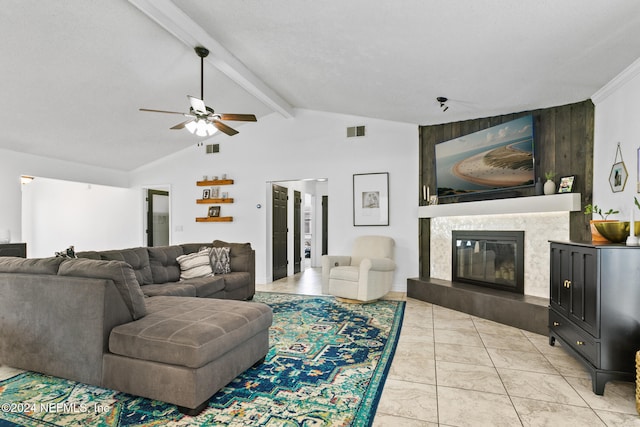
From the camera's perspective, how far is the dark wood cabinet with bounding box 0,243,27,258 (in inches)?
192

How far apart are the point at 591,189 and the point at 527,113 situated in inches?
45.9

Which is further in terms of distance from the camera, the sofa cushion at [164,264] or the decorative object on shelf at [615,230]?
the sofa cushion at [164,264]

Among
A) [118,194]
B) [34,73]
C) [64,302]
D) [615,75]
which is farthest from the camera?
[118,194]

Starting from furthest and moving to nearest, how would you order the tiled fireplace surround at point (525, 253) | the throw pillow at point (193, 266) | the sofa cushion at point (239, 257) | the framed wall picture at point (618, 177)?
the sofa cushion at point (239, 257)
the throw pillow at point (193, 266)
the tiled fireplace surround at point (525, 253)
the framed wall picture at point (618, 177)

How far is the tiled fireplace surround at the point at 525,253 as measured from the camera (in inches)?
136

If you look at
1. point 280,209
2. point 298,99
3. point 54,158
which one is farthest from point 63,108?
point 280,209

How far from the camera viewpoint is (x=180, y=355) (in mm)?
1898

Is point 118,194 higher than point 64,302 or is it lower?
higher

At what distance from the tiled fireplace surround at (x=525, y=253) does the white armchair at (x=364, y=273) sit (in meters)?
0.62

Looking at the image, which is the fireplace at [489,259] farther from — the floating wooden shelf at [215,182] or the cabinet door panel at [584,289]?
Answer: the floating wooden shelf at [215,182]

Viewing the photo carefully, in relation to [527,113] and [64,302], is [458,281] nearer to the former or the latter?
[527,113]

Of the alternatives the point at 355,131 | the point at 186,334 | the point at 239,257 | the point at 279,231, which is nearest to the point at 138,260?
the point at 239,257

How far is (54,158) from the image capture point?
589 cm

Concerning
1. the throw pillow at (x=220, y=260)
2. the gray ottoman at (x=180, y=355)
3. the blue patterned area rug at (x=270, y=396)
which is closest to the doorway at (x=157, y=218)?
the throw pillow at (x=220, y=260)
